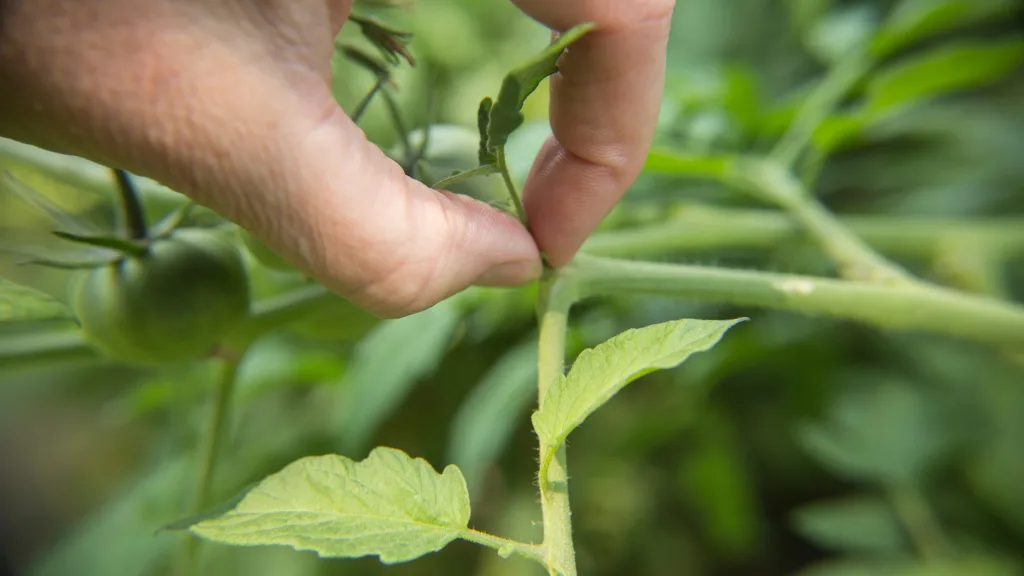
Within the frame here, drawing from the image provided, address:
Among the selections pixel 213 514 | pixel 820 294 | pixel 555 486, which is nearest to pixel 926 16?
pixel 820 294

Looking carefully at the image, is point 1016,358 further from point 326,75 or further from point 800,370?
point 326,75

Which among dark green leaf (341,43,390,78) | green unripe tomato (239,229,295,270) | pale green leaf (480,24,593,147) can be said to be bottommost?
green unripe tomato (239,229,295,270)

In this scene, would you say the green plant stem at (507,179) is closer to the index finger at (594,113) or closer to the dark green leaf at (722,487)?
the index finger at (594,113)

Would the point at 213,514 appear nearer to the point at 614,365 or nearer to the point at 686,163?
the point at 614,365

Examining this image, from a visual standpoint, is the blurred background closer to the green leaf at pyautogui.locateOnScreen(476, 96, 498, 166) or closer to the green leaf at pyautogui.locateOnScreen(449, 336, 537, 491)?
the green leaf at pyautogui.locateOnScreen(449, 336, 537, 491)

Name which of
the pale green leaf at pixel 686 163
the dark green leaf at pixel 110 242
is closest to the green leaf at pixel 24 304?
the dark green leaf at pixel 110 242

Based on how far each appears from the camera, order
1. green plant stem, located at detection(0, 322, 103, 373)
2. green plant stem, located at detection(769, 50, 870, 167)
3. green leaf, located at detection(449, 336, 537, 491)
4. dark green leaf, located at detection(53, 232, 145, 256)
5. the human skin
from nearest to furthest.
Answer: the human skin → dark green leaf, located at detection(53, 232, 145, 256) → green plant stem, located at detection(0, 322, 103, 373) → green leaf, located at detection(449, 336, 537, 491) → green plant stem, located at detection(769, 50, 870, 167)

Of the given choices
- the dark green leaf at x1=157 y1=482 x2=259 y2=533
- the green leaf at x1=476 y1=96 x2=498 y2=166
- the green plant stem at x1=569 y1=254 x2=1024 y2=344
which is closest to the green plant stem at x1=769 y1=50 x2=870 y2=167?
the green plant stem at x1=569 y1=254 x2=1024 y2=344
